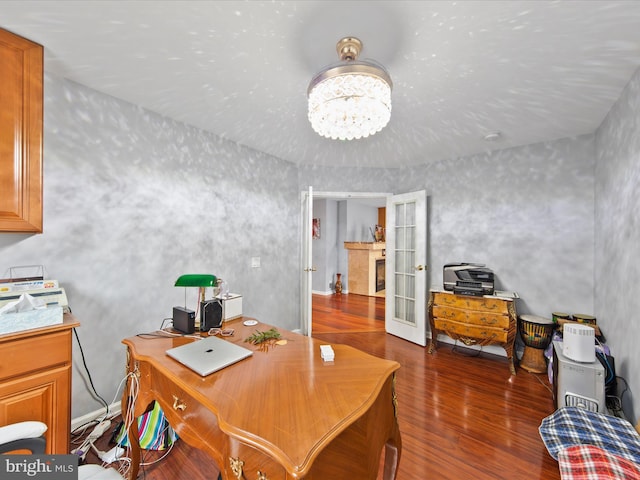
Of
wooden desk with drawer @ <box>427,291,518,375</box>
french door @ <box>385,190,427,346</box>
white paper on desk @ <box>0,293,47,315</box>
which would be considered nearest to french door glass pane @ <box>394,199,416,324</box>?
french door @ <box>385,190,427,346</box>

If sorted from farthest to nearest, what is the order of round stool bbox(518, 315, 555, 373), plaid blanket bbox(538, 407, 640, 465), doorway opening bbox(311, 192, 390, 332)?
doorway opening bbox(311, 192, 390, 332)
round stool bbox(518, 315, 555, 373)
plaid blanket bbox(538, 407, 640, 465)

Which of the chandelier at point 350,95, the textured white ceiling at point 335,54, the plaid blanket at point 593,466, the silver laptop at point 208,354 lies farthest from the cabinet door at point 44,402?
the plaid blanket at point 593,466

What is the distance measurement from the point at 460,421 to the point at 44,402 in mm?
2624

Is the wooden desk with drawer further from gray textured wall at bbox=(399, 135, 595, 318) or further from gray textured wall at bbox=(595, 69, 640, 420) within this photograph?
gray textured wall at bbox=(595, 69, 640, 420)

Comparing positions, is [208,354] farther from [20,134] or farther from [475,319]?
[475,319]

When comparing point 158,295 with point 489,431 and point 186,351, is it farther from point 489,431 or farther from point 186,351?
point 489,431

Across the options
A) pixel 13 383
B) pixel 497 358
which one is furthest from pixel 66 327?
pixel 497 358

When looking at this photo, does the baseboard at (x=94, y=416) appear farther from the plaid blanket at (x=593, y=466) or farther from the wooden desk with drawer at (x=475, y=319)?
the wooden desk with drawer at (x=475, y=319)

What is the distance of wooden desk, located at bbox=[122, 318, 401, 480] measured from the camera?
773 mm

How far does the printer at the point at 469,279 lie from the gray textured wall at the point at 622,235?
2.96 ft

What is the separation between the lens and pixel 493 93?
1.95 metres

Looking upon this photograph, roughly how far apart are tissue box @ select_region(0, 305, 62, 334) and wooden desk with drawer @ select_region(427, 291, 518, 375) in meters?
3.39

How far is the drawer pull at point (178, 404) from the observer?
3.63 ft

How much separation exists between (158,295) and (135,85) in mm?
1659
